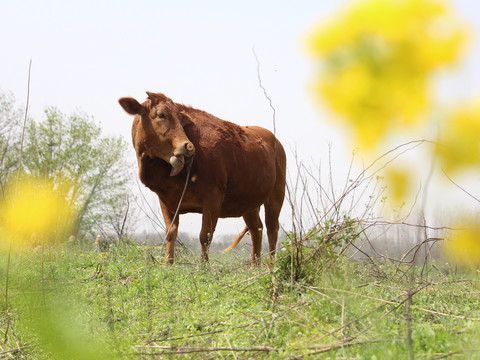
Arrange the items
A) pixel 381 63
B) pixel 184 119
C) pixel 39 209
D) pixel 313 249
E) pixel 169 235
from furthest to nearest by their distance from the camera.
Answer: pixel 184 119 → pixel 169 235 → pixel 313 249 → pixel 39 209 → pixel 381 63

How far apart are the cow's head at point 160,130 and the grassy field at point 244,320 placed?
1.76 m

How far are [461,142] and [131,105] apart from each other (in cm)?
555

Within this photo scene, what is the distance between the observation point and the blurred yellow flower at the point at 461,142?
0.65 metres

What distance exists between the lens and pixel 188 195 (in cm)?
596

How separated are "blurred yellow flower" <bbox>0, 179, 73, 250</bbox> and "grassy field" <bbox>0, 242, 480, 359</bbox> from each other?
0.16m

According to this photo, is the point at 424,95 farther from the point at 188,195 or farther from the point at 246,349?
the point at 188,195

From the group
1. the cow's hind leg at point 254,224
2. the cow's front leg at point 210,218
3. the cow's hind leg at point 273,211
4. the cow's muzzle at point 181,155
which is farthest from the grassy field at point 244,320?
the cow's hind leg at point 273,211

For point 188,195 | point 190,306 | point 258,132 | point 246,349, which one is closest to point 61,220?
point 246,349

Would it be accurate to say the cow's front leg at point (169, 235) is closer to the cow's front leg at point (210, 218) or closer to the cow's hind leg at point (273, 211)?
the cow's front leg at point (210, 218)

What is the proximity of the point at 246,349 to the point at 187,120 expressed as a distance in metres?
4.34

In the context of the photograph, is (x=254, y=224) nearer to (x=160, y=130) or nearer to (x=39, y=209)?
(x=160, y=130)

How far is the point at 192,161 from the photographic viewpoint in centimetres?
578

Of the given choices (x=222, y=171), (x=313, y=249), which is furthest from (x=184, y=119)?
(x=313, y=249)

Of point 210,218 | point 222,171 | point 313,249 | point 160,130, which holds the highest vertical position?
point 160,130
